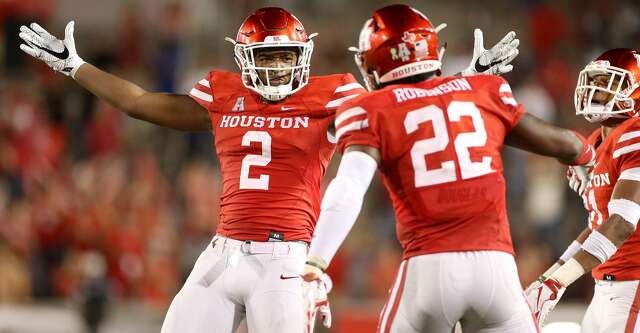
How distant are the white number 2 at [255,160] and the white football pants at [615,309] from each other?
4.91 feet

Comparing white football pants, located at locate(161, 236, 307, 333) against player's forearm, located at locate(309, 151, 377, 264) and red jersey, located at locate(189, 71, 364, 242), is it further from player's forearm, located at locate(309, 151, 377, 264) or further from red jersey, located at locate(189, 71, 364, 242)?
player's forearm, located at locate(309, 151, 377, 264)

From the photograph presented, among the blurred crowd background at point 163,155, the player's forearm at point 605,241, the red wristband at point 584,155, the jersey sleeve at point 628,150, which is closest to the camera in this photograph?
the red wristband at point 584,155

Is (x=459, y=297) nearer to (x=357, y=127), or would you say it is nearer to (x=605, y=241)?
(x=357, y=127)

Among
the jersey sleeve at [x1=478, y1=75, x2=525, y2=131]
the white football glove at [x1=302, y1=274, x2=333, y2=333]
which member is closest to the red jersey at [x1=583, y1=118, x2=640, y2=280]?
the jersey sleeve at [x1=478, y1=75, x2=525, y2=131]

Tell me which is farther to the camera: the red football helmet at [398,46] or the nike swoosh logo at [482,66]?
the nike swoosh logo at [482,66]

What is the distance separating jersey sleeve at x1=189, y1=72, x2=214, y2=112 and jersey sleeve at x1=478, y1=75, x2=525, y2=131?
4.80ft

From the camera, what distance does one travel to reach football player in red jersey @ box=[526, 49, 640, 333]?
13.5ft

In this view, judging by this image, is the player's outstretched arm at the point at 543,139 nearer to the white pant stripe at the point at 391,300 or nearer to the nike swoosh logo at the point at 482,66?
the white pant stripe at the point at 391,300

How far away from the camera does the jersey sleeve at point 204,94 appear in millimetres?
4703

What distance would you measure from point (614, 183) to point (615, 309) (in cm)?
52

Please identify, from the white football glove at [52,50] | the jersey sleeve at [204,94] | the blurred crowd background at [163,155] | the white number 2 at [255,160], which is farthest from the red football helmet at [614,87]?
the blurred crowd background at [163,155]

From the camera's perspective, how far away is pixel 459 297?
11.5ft

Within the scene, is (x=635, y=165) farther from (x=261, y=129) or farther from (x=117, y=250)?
(x=117, y=250)

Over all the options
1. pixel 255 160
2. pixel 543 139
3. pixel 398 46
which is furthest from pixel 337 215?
pixel 255 160
